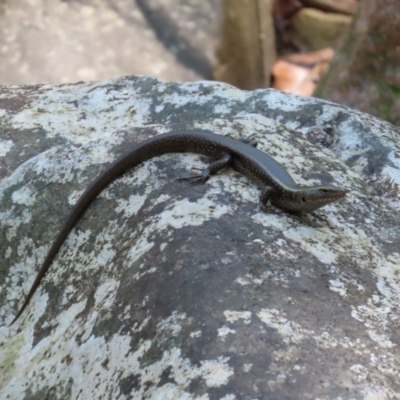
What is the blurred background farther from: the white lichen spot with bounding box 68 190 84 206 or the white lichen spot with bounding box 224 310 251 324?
the white lichen spot with bounding box 224 310 251 324

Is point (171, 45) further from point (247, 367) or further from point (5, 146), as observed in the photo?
point (247, 367)

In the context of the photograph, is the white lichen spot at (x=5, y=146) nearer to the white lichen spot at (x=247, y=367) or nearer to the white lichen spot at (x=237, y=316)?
the white lichen spot at (x=237, y=316)

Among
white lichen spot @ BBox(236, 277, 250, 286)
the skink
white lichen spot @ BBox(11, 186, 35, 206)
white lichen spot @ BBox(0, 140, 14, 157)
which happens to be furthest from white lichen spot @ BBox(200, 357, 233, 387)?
white lichen spot @ BBox(0, 140, 14, 157)

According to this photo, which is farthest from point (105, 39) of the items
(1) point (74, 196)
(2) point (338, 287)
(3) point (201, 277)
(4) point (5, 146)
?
(2) point (338, 287)

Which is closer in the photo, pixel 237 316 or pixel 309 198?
pixel 237 316

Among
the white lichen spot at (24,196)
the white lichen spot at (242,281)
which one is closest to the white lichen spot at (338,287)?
the white lichen spot at (242,281)

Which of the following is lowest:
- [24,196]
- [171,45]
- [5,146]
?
[171,45]

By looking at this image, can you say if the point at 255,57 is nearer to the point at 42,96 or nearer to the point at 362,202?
the point at 42,96
